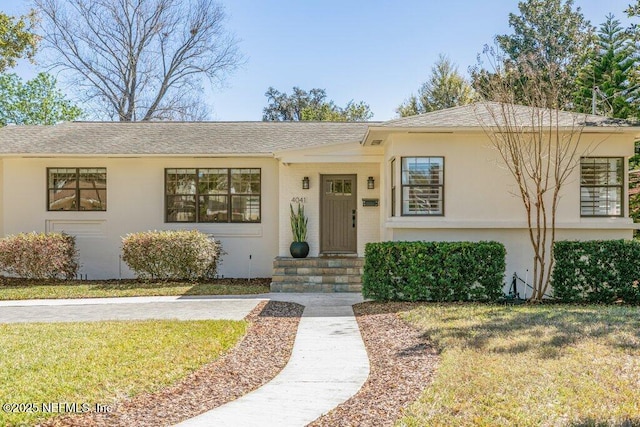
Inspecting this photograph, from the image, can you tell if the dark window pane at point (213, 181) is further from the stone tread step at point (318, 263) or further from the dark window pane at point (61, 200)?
the dark window pane at point (61, 200)

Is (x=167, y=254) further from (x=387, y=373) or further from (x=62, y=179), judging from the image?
(x=387, y=373)

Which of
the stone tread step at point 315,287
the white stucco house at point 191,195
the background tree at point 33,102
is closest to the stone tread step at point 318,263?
the stone tread step at point 315,287

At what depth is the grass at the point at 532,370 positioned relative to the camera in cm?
416

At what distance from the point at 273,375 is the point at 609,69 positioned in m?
20.5

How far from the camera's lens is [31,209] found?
572 inches

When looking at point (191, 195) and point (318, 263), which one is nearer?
point (318, 263)

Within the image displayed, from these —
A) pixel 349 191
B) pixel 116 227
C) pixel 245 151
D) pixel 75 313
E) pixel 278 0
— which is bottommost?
pixel 75 313

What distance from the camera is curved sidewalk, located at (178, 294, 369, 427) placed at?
4375 mm

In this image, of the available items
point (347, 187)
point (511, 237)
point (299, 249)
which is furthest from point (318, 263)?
point (511, 237)

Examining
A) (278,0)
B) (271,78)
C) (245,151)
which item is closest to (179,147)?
(245,151)

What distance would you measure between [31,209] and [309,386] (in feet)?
40.3

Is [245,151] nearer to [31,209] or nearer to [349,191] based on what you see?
[349,191]

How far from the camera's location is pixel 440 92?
32875mm

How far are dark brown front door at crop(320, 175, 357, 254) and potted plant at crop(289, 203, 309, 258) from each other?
590 mm
